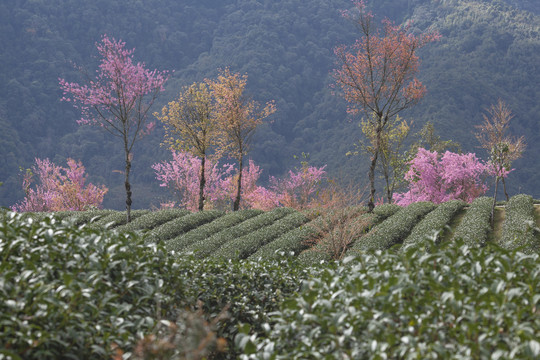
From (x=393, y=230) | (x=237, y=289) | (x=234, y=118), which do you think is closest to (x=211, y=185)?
(x=234, y=118)

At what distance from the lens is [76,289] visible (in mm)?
4016

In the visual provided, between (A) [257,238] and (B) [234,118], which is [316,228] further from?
(B) [234,118]

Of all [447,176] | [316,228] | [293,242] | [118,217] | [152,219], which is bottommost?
[293,242]

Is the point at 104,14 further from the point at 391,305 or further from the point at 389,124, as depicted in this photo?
the point at 391,305

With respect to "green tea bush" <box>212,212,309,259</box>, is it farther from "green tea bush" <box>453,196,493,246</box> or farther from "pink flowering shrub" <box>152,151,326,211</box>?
"pink flowering shrub" <box>152,151,326,211</box>

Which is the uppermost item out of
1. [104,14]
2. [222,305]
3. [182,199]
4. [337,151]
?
[104,14]

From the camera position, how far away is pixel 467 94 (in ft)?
263

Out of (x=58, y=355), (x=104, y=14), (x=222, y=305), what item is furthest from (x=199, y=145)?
(x=104, y=14)

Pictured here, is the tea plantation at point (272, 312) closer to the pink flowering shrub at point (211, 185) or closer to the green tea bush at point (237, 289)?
the green tea bush at point (237, 289)

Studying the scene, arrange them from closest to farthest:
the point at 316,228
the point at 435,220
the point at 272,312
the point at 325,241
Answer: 1. the point at 272,312
2. the point at 325,241
3. the point at 316,228
4. the point at 435,220

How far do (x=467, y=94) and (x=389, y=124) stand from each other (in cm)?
5665

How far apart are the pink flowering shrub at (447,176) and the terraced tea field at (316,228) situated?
311 inches

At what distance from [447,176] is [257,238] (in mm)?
16739

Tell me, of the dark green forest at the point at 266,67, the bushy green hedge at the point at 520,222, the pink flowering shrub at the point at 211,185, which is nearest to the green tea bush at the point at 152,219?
the pink flowering shrub at the point at 211,185
